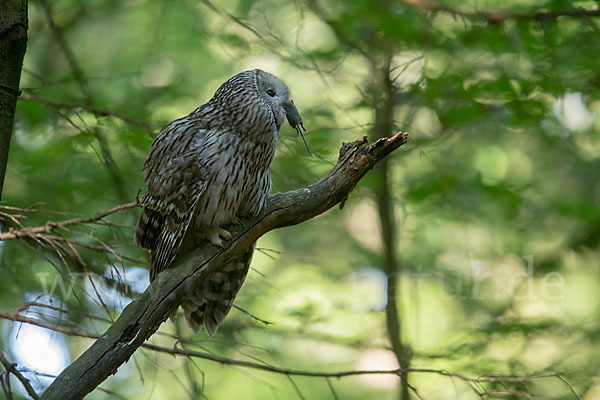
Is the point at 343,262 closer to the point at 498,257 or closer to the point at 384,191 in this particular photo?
the point at 498,257

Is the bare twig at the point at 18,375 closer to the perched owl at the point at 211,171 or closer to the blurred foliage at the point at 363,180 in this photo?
the blurred foliage at the point at 363,180

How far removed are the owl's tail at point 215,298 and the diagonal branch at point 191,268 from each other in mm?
402

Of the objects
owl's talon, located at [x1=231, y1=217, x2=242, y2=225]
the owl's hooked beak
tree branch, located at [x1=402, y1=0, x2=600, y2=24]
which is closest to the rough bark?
owl's talon, located at [x1=231, y1=217, x2=242, y2=225]

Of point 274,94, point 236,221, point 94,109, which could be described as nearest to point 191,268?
point 236,221

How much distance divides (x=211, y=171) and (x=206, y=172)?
25 mm

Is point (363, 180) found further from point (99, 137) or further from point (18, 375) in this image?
point (18, 375)

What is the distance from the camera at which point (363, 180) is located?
4707mm

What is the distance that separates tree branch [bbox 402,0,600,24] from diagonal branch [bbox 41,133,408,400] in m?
2.34

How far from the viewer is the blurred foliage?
424cm

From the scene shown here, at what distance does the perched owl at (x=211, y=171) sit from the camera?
307cm

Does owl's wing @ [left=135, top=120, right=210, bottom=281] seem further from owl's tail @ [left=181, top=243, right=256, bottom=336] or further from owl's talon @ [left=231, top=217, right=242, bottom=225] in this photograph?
owl's tail @ [left=181, top=243, right=256, bottom=336]

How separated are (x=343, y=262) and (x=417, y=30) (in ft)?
10.1

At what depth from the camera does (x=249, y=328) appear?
15.6ft


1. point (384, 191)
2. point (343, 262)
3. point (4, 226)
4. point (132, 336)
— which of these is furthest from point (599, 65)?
point (4, 226)
